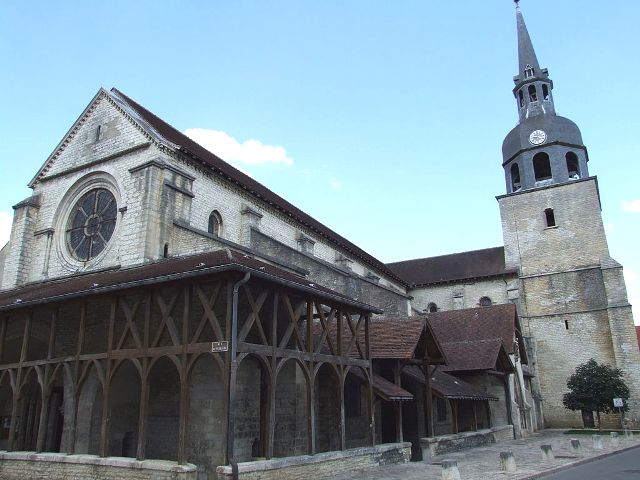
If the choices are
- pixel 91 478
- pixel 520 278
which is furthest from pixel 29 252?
pixel 520 278

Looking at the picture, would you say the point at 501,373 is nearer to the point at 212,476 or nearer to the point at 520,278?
the point at 520,278

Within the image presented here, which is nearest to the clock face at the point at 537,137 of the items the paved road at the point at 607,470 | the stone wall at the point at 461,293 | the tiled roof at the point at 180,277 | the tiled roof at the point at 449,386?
the stone wall at the point at 461,293

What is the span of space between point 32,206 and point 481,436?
61.7ft

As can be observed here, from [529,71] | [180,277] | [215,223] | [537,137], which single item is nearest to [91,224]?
[215,223]

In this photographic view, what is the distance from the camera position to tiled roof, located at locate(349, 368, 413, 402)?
14338mm

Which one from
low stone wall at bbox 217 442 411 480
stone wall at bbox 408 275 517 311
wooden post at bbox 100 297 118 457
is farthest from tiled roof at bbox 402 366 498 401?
stone wall at bbox 408 275 517 311

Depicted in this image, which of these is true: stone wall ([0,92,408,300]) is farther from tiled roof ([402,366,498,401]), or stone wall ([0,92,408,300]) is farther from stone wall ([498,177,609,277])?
stone wall ([498,177,609,277])

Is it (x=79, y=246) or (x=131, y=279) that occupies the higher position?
(x=79, y=246)

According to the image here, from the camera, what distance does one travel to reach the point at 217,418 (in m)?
11.1

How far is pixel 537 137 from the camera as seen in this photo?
31.7 meters

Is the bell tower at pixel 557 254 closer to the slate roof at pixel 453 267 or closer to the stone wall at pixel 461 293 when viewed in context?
the stone wall at pixel 461 293

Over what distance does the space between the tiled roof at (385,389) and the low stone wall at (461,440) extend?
6.94 ft

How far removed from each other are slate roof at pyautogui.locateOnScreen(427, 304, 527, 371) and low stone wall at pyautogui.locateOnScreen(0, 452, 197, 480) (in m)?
14.3

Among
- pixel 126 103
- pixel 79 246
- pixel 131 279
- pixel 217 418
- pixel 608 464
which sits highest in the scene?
pixel 126 103
